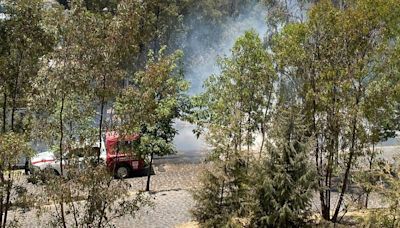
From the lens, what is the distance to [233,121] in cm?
1594

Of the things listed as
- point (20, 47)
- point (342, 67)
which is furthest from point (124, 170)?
point (20, 47)

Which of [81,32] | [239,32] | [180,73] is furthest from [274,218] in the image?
[239,32]

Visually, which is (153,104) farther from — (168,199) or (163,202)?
(168,199)

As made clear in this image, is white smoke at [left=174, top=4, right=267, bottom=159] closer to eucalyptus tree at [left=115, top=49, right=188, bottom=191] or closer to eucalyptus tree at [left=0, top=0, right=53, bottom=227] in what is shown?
eucalyptus tree at [left=115, top=49, right=188, bottom=191]

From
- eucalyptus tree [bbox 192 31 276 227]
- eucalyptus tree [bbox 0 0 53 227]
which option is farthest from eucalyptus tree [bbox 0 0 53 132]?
eucalyptus tree [bbox 192 31 276 227]

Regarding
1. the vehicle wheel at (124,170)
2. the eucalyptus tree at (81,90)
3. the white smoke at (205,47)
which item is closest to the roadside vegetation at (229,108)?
the eucalyptus tree at (81,90)

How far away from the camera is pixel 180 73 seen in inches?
890

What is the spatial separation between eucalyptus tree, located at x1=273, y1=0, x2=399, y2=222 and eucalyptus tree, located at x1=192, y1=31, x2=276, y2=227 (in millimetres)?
2170

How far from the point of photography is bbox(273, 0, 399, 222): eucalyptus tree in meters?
14.8

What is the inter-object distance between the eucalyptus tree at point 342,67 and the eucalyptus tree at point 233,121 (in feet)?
7.12

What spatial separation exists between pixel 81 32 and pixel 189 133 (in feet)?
72.4

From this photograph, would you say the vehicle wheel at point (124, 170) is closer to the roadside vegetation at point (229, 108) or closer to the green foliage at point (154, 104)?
the green foliage at point (154, 104)

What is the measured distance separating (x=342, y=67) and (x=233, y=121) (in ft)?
10.9

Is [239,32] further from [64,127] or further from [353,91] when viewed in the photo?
[64,127]
